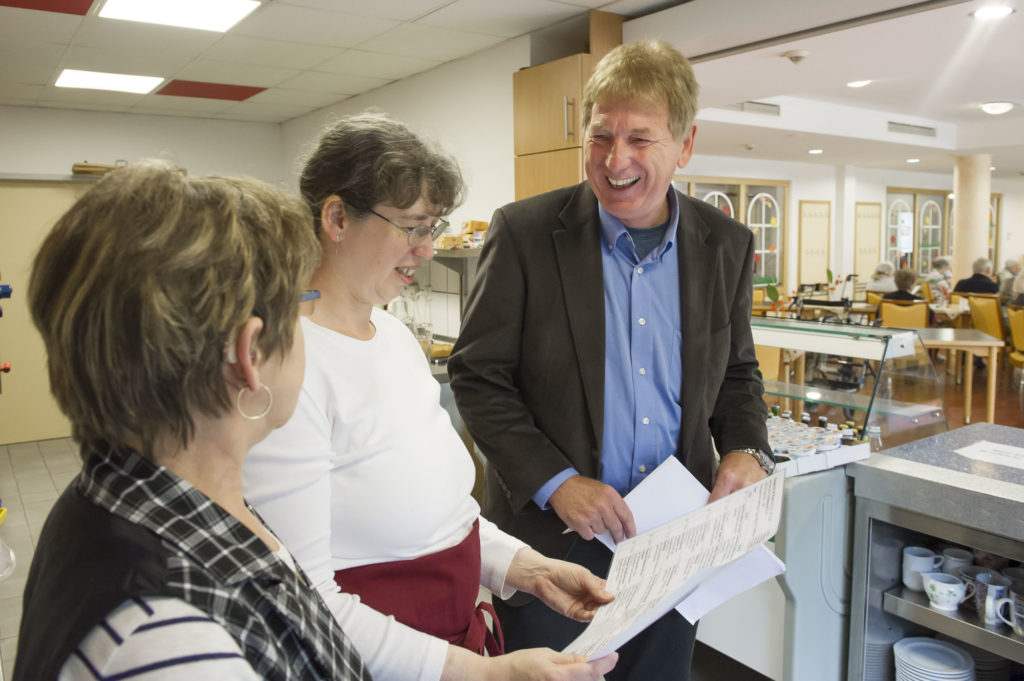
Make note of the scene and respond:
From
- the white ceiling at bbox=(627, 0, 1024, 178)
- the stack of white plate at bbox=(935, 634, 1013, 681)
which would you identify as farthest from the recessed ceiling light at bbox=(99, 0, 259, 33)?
the stack of white plate at bbox=(935, 634, 1013, 681)

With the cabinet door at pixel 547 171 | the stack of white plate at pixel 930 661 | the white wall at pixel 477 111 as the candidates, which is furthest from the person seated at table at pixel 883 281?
the stack of white plate at pixel 930 661

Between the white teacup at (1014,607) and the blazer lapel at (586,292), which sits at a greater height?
A: the blazer lapel at (586,292)

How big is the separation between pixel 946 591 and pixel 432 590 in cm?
160

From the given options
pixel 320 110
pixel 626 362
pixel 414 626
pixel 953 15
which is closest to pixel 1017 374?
pixel 953 15

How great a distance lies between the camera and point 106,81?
5754 millimetres

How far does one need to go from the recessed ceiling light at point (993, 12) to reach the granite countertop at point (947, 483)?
325cm

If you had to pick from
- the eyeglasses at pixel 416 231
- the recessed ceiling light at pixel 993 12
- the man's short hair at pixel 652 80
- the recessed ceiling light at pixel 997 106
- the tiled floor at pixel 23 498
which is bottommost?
the tiled floor at pixel 23 498

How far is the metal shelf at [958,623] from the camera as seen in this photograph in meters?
1.88

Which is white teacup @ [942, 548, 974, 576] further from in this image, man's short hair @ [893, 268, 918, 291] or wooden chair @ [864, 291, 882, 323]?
wooden chair @ [864, 291, 882, 323]

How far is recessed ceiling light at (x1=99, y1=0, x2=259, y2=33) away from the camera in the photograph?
3908 mm

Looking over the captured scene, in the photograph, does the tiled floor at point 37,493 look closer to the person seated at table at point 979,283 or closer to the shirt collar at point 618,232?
the person seated at table at point 979,283

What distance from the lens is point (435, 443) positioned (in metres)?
1.12

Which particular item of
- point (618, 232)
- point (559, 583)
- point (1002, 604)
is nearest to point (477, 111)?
A: point (618, 232)

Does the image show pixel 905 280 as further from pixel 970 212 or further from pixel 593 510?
pixel 593 510
